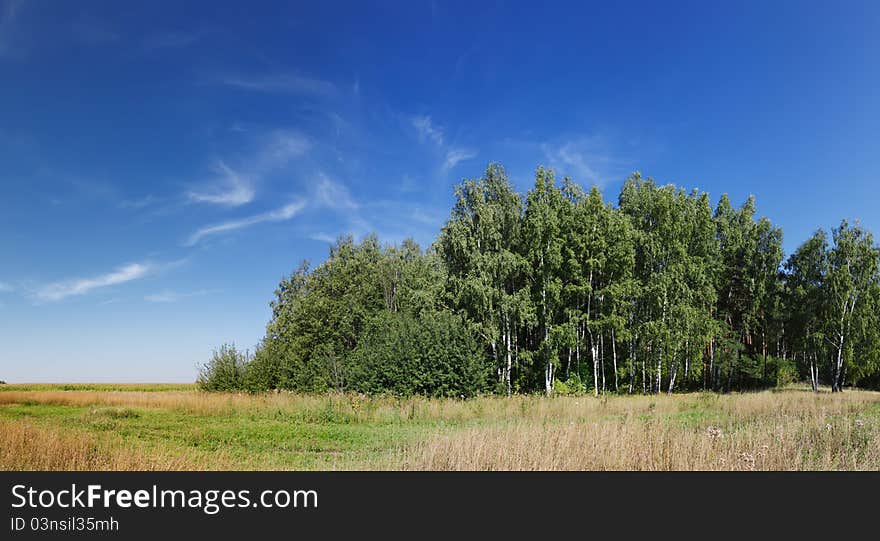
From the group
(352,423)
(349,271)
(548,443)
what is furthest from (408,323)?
(548,443)

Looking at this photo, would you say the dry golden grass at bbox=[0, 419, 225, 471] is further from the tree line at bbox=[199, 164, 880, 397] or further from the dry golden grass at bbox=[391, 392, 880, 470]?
the tree line at bbox=[199, 164, 880, 397]

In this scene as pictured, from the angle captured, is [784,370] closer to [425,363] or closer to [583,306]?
[583,306]

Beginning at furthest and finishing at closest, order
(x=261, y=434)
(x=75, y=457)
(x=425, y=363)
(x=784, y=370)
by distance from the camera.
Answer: (x=784, y=370), (x=425, y=363), (x=261, y=434), (x=75, y=457)

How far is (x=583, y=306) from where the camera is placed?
35.3 meters

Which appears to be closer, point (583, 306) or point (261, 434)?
point (261, 434)

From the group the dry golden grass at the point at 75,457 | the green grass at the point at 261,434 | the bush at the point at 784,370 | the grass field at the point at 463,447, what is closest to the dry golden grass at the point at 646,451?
the grass field at the point at 463,447

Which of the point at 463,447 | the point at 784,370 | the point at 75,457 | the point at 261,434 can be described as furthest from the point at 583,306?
the point at 75,457

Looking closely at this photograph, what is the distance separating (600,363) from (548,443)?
31.0m

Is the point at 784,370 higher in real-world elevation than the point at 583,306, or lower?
lower

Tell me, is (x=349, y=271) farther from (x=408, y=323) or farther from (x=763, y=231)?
(x=763, y=231)

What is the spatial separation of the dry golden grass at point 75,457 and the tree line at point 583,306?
17.5 m

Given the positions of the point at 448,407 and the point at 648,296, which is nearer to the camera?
the point at 448,407

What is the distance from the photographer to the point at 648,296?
117 ft

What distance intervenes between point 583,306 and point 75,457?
31.3 metres
